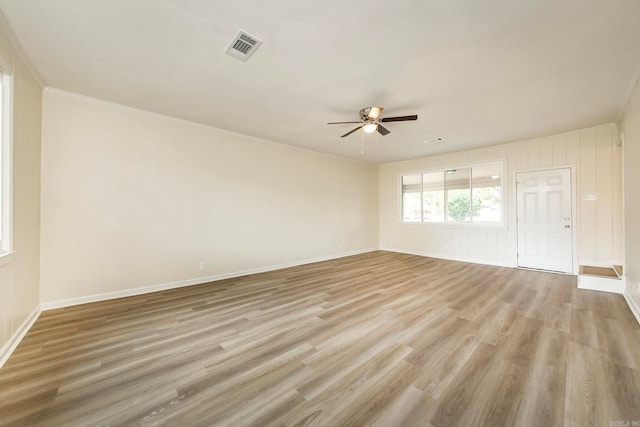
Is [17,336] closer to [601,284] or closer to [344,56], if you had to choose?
[344,56]

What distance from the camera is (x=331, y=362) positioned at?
1.99 meters

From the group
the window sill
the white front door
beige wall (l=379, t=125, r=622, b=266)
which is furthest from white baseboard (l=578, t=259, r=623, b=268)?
the window sill

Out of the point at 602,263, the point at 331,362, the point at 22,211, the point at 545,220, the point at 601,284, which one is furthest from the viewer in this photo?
the point at 545,220

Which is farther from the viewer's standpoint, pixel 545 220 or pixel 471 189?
pixel 471 189

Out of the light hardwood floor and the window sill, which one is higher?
the window sill

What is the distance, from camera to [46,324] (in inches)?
103

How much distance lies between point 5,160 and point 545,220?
8.04 metres

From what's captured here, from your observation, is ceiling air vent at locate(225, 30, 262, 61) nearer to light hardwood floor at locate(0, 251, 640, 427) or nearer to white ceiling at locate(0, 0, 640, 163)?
white ceiling at locate(0, 0, 640, 163)

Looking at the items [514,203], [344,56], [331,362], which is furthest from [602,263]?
[344,56]

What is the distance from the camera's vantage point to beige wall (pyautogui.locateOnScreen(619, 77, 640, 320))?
9.04 feet

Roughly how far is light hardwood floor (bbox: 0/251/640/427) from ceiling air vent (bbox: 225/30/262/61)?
111 inches

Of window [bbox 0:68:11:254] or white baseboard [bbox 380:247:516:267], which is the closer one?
window [bbox 0:68:11:254]

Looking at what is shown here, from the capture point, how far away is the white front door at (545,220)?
460 cm

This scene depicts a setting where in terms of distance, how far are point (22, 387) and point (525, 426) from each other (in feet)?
11.1
